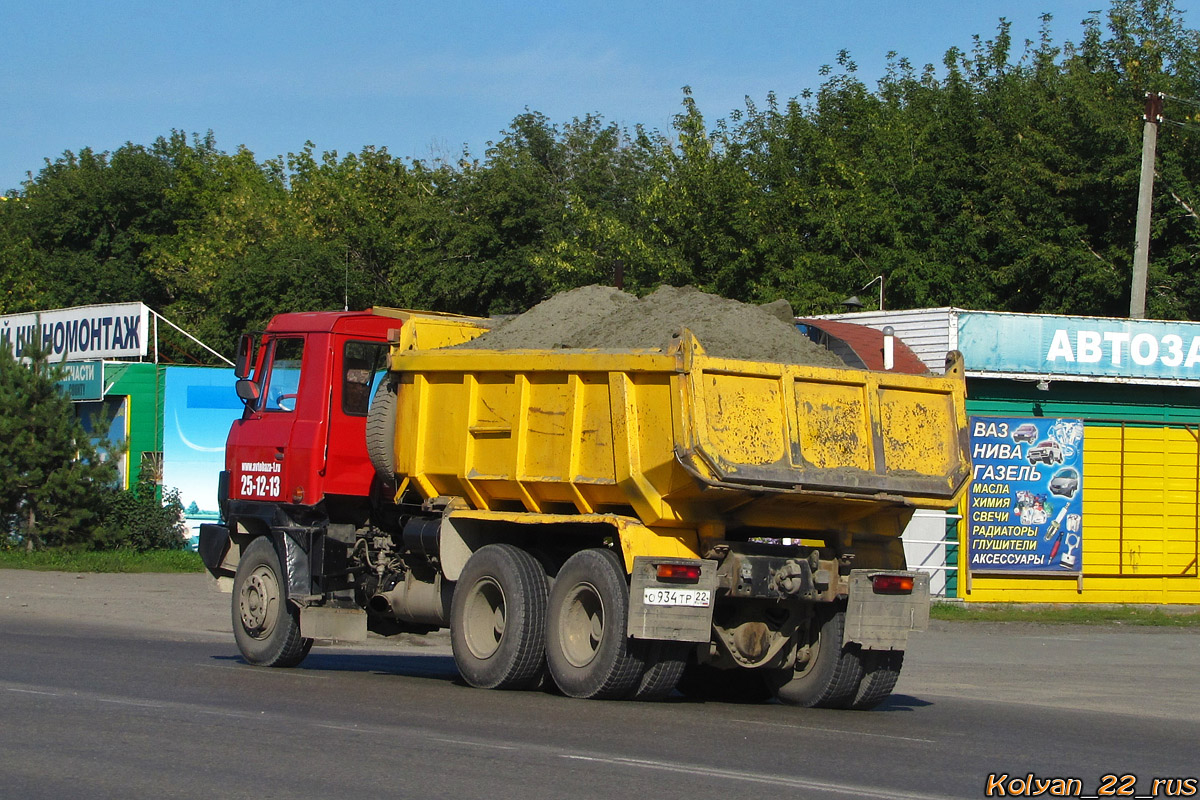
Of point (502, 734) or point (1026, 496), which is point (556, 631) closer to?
point (502, 734)

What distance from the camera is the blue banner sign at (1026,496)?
877 inches

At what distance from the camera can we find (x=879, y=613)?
1052cm

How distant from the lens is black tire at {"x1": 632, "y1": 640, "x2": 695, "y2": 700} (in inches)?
407

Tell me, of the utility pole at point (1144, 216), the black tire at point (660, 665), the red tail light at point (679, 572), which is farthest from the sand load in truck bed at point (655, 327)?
the utility pole at point (1144, 216)

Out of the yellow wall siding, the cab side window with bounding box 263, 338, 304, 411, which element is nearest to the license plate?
the cab side window with bounding box 263, 338, 304, 411

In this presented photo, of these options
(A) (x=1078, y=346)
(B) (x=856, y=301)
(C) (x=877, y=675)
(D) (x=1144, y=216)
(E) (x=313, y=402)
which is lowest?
(C) (x=877, y=675)

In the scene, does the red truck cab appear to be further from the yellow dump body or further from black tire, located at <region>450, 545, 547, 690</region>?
black tire, located at <region>450, 545, 547, 690</region>

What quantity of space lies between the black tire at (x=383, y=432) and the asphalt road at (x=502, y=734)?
→ 181cm

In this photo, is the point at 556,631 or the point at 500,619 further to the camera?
the point at 500,619

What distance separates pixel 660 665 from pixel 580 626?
70 centimetres

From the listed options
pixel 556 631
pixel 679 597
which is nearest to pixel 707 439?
pixel 679 597

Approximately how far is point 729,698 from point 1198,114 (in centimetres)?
2764

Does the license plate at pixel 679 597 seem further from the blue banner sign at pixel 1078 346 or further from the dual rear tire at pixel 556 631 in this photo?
the blue banner sign at pixel 1078 346

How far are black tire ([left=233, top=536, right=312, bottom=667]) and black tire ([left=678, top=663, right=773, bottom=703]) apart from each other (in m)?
3.54
